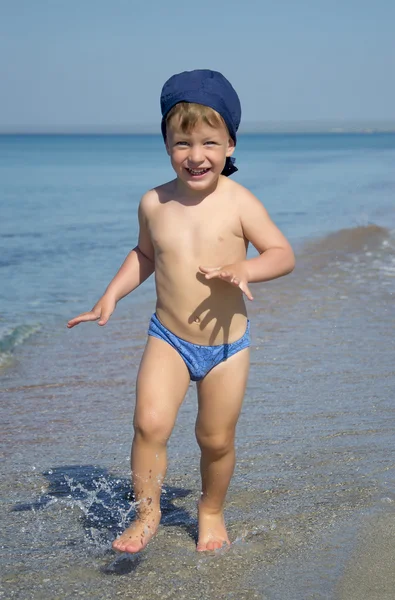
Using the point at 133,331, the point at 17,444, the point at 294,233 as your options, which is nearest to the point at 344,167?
the point at 294,233

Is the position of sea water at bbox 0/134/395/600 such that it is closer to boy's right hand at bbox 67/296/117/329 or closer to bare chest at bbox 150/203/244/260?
boy's right hand at bbox 67/296/117/329

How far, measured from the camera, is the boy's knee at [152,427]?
3.18 metres

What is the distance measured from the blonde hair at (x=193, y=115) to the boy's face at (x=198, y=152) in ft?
0.04

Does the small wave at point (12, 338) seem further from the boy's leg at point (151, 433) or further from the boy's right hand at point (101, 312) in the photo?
the boy's leg at point (151, 433)

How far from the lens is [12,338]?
6.89m

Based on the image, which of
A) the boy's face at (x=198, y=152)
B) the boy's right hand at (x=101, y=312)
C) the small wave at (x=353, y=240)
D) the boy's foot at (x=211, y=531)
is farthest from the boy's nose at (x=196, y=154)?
the small wave at (x=353, y=240)

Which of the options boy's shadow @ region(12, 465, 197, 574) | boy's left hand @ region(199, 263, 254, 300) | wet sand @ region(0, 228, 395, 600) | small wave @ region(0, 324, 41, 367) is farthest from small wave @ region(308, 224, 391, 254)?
boy's left hand @ region(199, 263, 254, 300)

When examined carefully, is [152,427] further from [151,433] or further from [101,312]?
[101,312]

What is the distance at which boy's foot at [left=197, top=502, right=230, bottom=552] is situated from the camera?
3271 millimetres

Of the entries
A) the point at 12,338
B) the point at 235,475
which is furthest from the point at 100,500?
the point at 12,338

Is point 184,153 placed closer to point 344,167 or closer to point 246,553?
point 246,553

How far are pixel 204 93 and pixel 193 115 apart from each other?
9 centimetres

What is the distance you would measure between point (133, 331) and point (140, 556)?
12.8 ft

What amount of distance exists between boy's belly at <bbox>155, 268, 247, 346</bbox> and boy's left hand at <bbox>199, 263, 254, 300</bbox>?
9.6 inches
